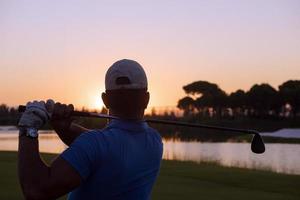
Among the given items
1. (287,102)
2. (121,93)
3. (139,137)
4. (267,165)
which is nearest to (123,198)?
(139,137)

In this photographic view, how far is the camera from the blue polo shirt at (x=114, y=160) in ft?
6.31

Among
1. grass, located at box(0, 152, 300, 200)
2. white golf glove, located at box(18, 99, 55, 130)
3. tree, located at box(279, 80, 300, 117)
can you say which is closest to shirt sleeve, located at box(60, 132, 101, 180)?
white golf glove, located at box(18, 99, 55, 130)

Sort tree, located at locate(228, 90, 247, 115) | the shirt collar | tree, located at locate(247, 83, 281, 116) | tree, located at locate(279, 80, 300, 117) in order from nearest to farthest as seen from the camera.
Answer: the shirt collar < tree, located at locate(279, 80, 300, 117) < tree, located at locate(247, 83, 281, 116) < tree, located at locate(228, 90, 247, 115)

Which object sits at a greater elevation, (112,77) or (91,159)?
(112,77)

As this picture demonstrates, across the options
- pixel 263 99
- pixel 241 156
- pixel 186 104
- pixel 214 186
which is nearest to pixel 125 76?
pixel 214 186

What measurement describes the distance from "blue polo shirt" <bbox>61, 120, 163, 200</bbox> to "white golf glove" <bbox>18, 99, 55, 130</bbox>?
0.47 ft

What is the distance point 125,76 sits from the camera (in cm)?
210

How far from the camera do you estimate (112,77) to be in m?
2.12

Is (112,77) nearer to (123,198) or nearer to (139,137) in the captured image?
(139,137)

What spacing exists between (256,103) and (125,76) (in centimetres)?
7830

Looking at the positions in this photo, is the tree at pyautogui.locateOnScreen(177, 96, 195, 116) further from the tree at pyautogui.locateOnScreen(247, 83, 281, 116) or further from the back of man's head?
the back of man's head

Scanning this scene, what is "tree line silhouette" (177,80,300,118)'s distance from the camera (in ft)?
253

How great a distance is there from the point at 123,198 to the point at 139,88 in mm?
400

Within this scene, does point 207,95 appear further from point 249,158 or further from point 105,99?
point 105,99
